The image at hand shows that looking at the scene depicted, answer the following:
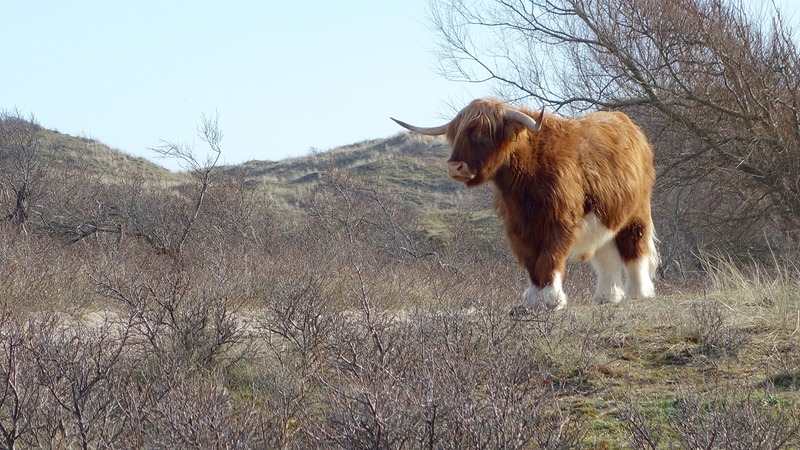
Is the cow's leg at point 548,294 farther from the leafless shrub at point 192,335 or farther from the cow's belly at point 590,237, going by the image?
the leafless shrub at point 192,335

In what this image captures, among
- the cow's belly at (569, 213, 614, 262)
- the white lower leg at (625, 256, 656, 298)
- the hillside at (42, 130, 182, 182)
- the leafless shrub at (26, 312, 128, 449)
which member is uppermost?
the hillside at (42, 130, 182, 182)

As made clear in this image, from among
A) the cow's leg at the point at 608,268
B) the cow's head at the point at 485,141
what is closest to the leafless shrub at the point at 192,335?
the cow's head at the point at 485,141

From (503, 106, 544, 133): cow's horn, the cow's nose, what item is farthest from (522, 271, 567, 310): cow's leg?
(503, 106, 544, 133): cow's horn

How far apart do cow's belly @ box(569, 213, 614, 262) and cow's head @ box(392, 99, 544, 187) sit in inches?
38.1

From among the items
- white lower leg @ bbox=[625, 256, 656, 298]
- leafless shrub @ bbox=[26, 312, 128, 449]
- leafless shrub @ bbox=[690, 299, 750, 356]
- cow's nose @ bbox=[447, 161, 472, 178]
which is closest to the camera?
leafless shrub @ bbox=[26, 312, 128, 449]

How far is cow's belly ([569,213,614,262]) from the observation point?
841cm

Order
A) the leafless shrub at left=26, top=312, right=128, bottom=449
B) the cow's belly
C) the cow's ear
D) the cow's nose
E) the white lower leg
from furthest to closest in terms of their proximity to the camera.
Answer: the white lower leg < the cow's belly < the cow's ear < the cow's nose < the leafless shrub at left=26, top=312, right=128, bottom=449

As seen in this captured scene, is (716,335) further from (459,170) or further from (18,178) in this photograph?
(18,178)

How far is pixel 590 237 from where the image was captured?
8.59 meters

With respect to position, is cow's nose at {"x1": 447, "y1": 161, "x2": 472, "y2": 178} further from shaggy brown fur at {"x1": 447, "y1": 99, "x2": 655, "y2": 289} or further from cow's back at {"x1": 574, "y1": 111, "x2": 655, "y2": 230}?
cow's back at {"x1": 574, "y1": 111, "x2": 655, "y2": 230}

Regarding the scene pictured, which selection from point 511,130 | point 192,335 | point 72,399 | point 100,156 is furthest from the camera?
point 100,156

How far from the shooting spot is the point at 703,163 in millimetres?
16266

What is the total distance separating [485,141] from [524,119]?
36 centimetres

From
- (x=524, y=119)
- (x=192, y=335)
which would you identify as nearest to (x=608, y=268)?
(x=524, y=119)
